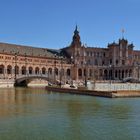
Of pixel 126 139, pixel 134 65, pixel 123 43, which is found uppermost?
pixel 123 43

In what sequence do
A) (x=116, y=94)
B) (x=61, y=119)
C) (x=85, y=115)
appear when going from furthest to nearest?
1. (x=116, y=94)
2. (x=85, y=115)
3. (x=61, y=119)

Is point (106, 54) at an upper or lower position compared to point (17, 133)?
upper

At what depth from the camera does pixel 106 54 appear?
16862cm

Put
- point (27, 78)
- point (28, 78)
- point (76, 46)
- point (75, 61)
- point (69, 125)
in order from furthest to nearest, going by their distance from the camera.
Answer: point (76, 46) → point (75, 61) → point (28, 78) → point (27, 78) → point (69, 125)

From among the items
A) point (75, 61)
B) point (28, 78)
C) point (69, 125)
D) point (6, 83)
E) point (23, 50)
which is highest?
point (23, 50)

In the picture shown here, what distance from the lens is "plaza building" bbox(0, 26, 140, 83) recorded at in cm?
13100

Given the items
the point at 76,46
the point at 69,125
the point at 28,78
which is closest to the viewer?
the point at 69,125

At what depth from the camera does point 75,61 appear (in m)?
156

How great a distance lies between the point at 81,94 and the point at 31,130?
4215 cm

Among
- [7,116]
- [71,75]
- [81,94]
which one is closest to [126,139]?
[7,116]

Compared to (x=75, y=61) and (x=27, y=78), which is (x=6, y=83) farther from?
(x=75, y=61)

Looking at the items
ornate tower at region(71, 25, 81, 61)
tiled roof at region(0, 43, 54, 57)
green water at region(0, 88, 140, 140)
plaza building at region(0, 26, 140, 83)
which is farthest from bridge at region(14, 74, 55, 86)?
green water at region(0, 88, 140, 140)

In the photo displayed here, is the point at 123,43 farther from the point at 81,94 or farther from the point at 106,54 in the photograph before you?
the point at 81,94

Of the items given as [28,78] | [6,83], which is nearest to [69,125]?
[6,83]
